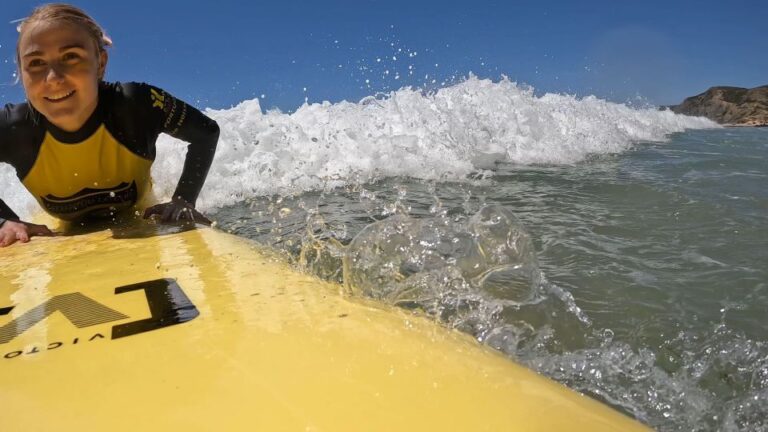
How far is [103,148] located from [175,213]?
17.9 inches

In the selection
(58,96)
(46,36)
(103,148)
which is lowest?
(103,148)

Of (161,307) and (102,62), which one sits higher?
(102,62)

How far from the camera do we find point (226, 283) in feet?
5.11

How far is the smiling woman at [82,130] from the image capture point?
2.22 meters

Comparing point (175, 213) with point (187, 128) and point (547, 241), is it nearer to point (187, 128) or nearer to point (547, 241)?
point (187, 128)

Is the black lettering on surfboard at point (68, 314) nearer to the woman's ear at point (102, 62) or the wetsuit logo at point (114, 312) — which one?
the wetsuit logo at point (114, 312)

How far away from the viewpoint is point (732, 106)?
35.5 m

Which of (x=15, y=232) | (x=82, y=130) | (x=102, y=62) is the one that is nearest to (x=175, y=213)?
(x=82, y=130)

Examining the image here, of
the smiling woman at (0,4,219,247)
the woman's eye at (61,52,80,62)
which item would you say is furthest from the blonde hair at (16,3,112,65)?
the woman's eye at (61,52,80,62)

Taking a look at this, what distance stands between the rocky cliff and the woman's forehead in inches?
1502

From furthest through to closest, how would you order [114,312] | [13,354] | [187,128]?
1. [187,128]
2. [114,312]
3. [13,354]

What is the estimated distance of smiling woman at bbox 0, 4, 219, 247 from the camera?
7.30 feet

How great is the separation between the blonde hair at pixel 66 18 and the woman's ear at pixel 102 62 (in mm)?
17

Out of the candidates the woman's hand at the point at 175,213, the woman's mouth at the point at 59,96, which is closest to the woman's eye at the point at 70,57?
the woman's mouth at the point at 59,96
